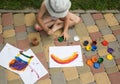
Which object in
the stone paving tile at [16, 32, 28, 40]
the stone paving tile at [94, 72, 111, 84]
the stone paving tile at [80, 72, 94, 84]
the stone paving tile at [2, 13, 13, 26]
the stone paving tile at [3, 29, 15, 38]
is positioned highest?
the stone paving tile at [2, 13, 13, 26]

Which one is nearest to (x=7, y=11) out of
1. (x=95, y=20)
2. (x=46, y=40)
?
(x=46, y=40)

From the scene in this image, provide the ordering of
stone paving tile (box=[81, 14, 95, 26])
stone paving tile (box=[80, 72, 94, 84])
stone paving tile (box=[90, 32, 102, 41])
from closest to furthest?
stone paving tile (box=[80, 72, 94, 84]), stone paving tile (box=[90, 32, 102, 41]), stone paving tile (box=[81, 14, 95, 26])

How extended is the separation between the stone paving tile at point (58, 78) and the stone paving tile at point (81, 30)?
43 cm

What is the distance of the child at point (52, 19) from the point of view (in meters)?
1.87

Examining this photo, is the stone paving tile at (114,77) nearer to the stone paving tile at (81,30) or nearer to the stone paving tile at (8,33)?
the stone paving tile at (81,30)

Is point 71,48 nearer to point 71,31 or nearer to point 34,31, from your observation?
point 71,31

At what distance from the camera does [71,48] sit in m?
2.02

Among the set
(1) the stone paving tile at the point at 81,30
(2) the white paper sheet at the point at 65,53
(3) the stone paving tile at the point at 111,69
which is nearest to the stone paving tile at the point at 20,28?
(2) the white paper sheet at the point at 65,53

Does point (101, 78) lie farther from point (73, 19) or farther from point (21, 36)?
point (21, 36)

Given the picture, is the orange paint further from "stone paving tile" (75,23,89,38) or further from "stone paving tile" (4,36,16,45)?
"stone paving tile" (4,36,16,45)

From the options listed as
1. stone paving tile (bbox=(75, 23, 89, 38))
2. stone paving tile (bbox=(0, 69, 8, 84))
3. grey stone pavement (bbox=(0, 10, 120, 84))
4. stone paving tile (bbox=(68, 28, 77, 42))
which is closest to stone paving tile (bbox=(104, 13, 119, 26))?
grey stone pavement (bbox=(0, 10, 120, 84))

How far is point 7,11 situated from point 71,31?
63cm

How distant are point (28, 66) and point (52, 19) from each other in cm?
49

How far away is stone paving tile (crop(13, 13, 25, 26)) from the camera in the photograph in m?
2.16
